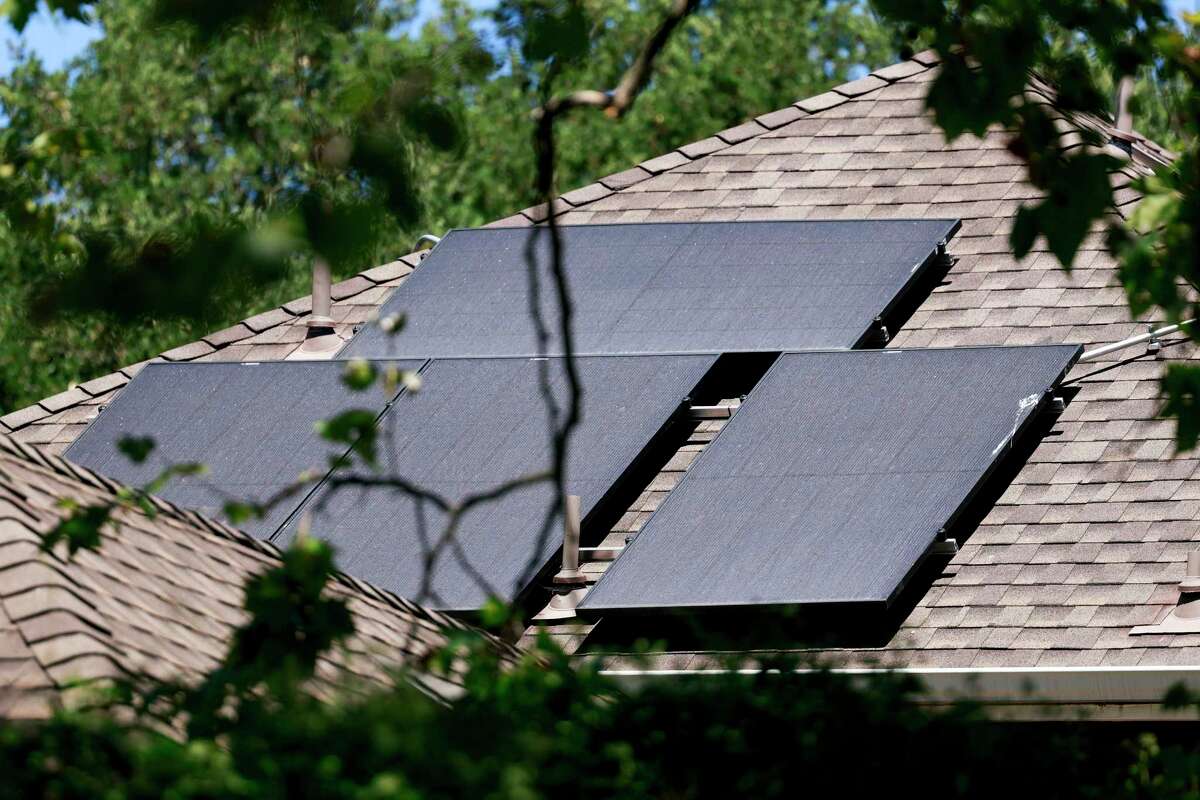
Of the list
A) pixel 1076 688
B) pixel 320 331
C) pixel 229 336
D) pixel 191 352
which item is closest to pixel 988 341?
pixel 1076 688

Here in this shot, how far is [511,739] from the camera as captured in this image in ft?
13.2

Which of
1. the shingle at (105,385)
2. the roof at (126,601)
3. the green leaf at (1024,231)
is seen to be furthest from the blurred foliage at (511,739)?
the shingle at (105,385)

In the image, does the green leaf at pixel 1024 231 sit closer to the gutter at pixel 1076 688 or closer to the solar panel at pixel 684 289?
the gutter at pixel 1076 688

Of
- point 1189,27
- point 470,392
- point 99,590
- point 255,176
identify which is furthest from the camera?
point 255,176

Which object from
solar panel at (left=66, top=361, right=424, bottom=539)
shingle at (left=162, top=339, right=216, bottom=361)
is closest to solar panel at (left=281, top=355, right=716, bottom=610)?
solar panel at (left=66, top=361, right=424, bottom=539)

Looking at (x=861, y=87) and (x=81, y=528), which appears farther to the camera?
(x=861, y=87)

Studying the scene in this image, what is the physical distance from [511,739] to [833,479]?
6254mm

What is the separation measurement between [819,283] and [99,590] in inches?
272

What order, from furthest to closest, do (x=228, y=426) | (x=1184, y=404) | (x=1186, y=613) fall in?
(x=228, y=426) < (x=1186, y=613) < (x=1184, y=404)

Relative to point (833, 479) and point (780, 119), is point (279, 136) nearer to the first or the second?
point (780, 119)

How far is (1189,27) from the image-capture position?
6672 mm

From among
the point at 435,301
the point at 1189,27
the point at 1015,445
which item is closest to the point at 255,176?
the point at 435,301

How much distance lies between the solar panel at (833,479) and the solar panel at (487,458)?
0.48 m

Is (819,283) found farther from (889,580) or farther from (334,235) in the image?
(334,235)
